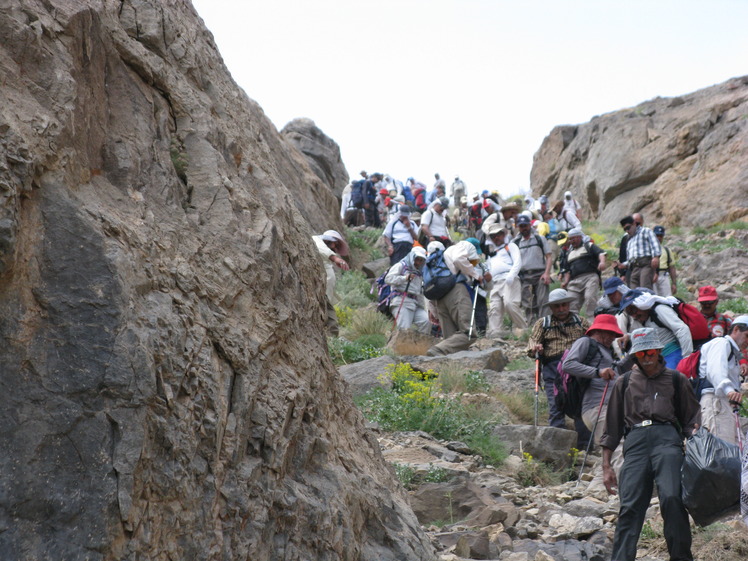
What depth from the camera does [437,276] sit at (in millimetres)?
13844

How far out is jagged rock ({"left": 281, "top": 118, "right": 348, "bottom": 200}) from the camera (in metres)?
32.8

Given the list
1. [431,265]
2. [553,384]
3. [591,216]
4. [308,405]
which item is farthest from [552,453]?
[591,216]

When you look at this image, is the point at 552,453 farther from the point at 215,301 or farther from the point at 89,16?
the point at 89,16

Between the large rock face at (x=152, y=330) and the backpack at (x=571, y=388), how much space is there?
4743 mm

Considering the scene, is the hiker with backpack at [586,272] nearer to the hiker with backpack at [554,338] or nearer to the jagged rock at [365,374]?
the jagged rock at [365,374]

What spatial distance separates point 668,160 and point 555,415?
2354 cm

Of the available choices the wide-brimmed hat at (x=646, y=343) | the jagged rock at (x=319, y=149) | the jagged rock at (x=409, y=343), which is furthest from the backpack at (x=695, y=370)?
the jagged rock at (x=319, y=149)

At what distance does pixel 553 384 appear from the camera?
1021 cm

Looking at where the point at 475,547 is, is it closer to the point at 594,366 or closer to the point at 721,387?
the point at 721,387

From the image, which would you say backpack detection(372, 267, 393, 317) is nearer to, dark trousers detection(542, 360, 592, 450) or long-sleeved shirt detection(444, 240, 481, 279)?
long-sleeved shirt detection(444, 240, 481, 279)

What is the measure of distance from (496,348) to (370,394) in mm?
3042

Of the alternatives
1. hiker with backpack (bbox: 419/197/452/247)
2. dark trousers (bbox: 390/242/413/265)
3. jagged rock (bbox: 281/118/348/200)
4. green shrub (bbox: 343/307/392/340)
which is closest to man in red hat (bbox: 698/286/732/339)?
green shrub (bbox: 343/307/392/340)

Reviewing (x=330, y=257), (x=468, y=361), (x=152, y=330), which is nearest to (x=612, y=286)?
(x=468, y=361)

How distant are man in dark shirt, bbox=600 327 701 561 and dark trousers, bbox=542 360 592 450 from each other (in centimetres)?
310
